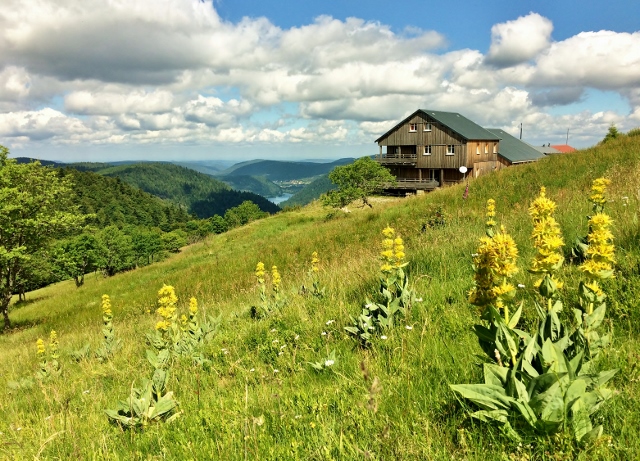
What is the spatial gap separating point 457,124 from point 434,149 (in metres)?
Answer: 5.21

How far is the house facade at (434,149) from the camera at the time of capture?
4731 centimetres

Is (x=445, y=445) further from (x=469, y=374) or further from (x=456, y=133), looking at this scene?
(x=456, y=133)

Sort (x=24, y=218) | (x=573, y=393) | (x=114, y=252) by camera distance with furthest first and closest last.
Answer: (x=114, y=252) < (x=24, y=218) < (x=573, y=393)

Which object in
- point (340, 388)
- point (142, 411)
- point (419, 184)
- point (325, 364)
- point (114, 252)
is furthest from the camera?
point (114, 252)

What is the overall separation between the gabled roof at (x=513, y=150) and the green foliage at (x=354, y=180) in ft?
93.2

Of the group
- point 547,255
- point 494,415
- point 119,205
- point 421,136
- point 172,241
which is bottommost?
point 172,241

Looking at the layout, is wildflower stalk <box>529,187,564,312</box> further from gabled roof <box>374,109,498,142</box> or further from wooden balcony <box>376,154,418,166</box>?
wooden balcony <box>376,154,418,166</box>

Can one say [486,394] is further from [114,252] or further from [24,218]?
[114,252]

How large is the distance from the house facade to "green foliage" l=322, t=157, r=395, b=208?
32.2ft

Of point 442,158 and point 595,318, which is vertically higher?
point 442,158

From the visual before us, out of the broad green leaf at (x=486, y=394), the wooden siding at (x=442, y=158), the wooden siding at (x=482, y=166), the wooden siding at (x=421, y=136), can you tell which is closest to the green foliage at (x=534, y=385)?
A: the broad green leaf at (x=486, y=394)

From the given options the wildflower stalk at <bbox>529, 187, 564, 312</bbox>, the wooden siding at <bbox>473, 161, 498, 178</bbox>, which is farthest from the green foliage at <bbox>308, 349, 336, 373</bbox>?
the wooden siding at <bbox>473, 161, 498, 178</bbox>

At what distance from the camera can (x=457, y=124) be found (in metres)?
49.5

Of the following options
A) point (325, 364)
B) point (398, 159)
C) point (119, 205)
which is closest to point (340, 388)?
point (325, 364)
